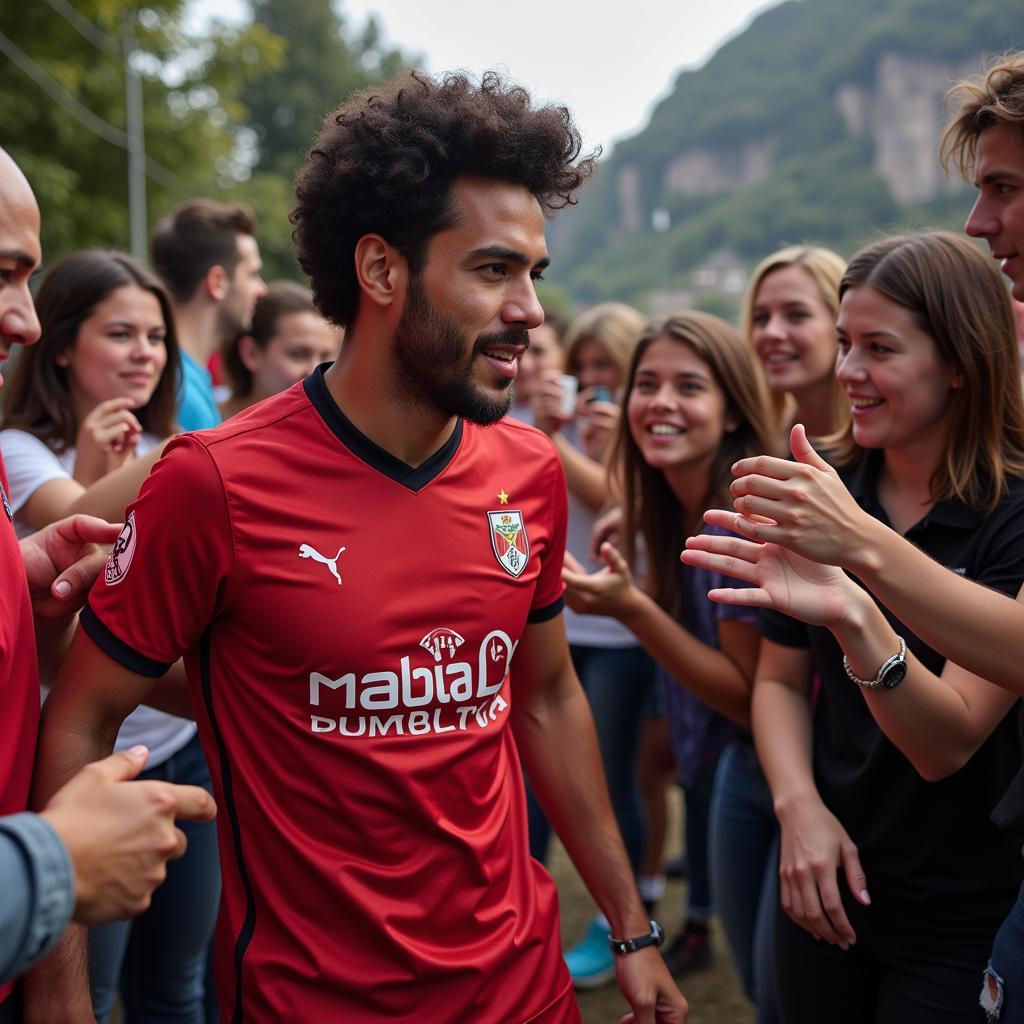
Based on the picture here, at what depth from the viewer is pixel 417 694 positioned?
205 centimetres

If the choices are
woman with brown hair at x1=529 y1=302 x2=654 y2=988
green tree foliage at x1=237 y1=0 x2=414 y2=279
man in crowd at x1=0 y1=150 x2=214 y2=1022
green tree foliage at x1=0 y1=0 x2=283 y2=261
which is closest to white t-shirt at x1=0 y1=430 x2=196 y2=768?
man in crowd at x1=0 y1=150 x2=214 y2=1022

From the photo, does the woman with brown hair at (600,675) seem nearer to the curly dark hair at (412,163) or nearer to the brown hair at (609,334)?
the brown hair at (609,334)

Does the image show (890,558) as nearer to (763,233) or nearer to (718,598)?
(718,598)

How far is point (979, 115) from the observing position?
226cm

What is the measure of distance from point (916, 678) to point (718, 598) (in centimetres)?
43

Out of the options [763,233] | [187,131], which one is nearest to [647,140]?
[763,233]

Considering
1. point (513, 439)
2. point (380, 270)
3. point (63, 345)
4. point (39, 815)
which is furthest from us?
point (63, 345)

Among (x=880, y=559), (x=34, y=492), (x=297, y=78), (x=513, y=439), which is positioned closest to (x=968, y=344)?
(x=880, y=559)

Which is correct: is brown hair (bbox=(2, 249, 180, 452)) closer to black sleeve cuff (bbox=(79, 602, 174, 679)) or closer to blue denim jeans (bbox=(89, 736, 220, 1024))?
blue denim jeans (bbox=(89, 736, 220, 1024))

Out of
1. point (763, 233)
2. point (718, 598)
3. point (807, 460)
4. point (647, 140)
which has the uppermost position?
point (647, 140)

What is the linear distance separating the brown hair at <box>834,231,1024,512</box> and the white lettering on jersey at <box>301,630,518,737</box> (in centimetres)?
114

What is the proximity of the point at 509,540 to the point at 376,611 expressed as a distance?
38 cm

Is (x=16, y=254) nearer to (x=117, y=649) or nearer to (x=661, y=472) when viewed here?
(x=117, y=649)

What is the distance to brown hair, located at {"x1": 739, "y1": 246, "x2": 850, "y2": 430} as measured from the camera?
13.4 feet
